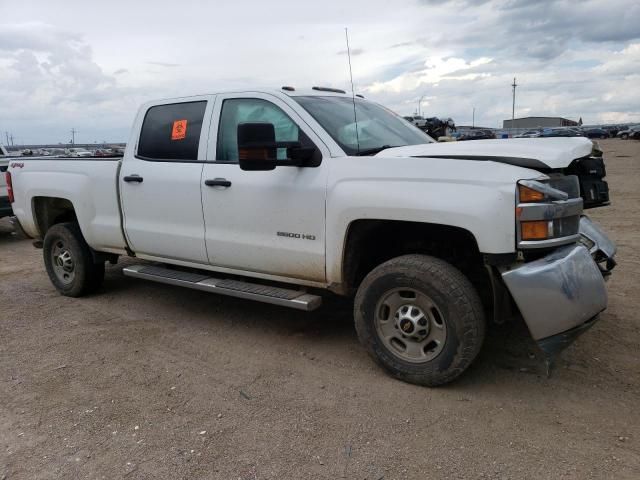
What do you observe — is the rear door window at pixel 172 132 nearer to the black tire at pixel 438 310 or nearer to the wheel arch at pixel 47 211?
the wheel arch at pixel 47 211

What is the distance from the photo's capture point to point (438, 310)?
3.52m

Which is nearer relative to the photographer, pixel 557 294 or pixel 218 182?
pixel 557 294

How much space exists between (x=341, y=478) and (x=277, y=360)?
1516 mm

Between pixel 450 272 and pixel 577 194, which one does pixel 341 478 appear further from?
pixel 577 194

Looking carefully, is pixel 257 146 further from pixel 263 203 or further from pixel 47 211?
pixel 47 211

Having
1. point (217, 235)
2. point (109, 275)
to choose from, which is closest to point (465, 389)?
point (217, 235)

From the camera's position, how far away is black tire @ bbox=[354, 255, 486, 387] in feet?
11.2

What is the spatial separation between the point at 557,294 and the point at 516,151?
0.95 m

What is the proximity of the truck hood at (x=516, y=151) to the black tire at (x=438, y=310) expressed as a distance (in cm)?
72

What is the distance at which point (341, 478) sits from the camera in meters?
2.79

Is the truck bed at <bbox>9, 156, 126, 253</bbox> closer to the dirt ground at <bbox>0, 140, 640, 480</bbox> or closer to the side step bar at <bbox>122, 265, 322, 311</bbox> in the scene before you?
the side step bar at <bbox>122, 265, 322, 311</bbox>

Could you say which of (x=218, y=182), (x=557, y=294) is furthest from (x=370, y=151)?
(x=557, y=294)

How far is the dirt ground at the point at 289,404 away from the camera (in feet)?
9.55

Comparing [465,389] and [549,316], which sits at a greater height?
[549,316]
